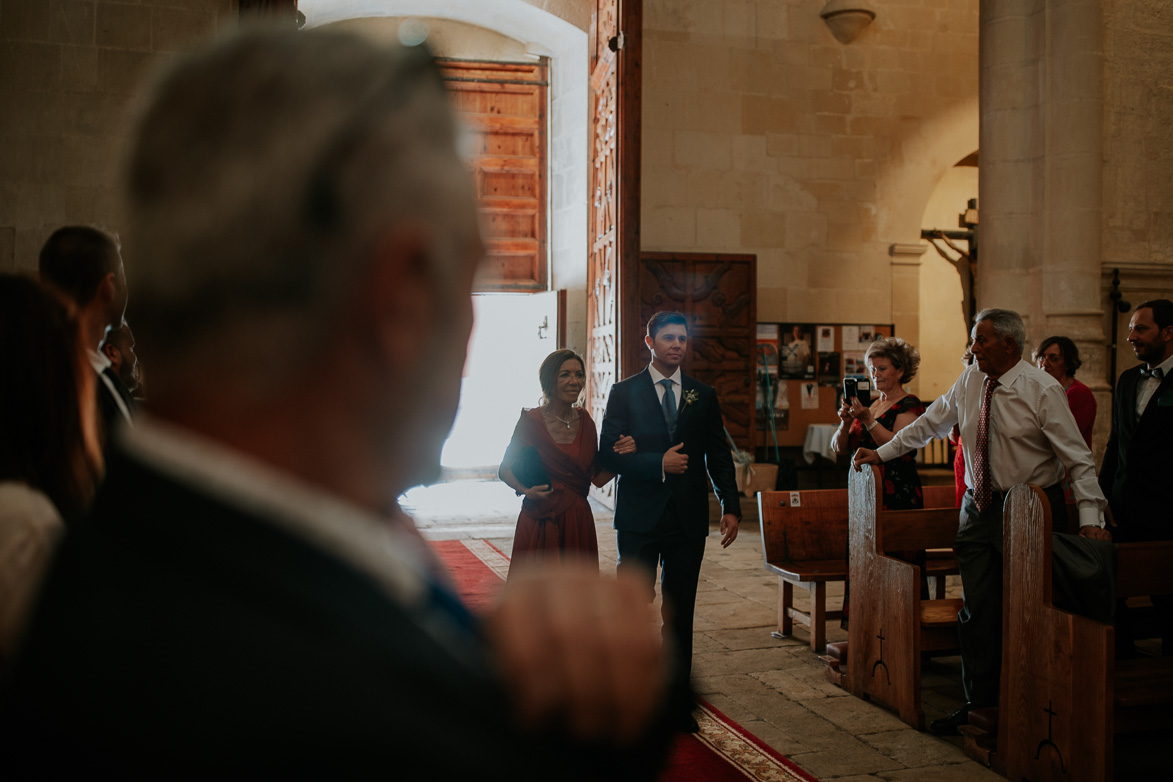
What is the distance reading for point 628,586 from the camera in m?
0.60

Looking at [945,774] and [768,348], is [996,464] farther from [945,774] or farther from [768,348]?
[768,348]

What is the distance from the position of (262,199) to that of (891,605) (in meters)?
4.39

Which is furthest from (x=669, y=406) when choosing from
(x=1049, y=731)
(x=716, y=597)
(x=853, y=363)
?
(x=853, y=363)

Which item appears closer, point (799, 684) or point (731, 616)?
point (799, 684)

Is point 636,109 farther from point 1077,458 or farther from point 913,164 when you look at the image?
point 913,164

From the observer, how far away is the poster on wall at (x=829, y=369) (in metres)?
10.9

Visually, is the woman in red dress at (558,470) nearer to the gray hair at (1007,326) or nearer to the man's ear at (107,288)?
the gray hair at (1007,326)

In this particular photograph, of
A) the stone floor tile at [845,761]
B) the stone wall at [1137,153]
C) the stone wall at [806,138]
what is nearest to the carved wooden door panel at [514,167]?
the stone wall at [806,138]

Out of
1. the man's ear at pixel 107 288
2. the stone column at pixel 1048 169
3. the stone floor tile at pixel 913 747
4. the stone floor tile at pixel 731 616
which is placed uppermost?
the stone column at pixel 1048 169

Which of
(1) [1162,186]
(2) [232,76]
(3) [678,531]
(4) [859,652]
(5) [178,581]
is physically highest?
(1) [1162,186]

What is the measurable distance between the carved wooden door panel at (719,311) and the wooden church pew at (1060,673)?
6.27 m

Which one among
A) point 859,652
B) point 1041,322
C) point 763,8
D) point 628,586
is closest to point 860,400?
point 859,652

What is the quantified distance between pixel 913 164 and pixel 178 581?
38.8 ft

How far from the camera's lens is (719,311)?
33.3 feet
